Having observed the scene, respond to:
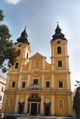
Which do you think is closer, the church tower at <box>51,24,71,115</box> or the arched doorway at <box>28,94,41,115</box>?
the church tower at <box>51,24,71,115</box>

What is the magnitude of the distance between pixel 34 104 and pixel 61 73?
781 centimetres

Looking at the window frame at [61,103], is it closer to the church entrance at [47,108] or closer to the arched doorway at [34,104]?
the church entrance at [47,108]

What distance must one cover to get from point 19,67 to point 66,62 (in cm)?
988

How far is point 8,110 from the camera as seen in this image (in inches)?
1141

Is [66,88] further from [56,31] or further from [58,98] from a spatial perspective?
[56,31]

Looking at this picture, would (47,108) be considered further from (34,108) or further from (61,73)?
(61,73)

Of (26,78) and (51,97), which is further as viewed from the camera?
(26,78)

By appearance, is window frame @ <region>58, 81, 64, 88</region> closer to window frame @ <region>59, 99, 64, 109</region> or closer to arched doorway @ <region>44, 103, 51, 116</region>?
window frame @ <region>59, 99, 64, 109</region>

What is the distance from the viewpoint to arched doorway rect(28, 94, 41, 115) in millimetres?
27873

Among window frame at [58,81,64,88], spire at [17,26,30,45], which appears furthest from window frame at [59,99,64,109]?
spire at [17,26,30,45]

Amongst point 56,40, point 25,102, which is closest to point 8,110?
point 25,102

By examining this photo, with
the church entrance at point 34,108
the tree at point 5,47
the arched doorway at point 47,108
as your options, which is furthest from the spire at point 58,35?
the tree at point 5,47

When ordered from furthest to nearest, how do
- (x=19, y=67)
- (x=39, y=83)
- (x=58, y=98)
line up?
Result: (x=19, y=67) → (x=39, y=83) → (x=58, y=98)

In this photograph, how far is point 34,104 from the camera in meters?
28.6
